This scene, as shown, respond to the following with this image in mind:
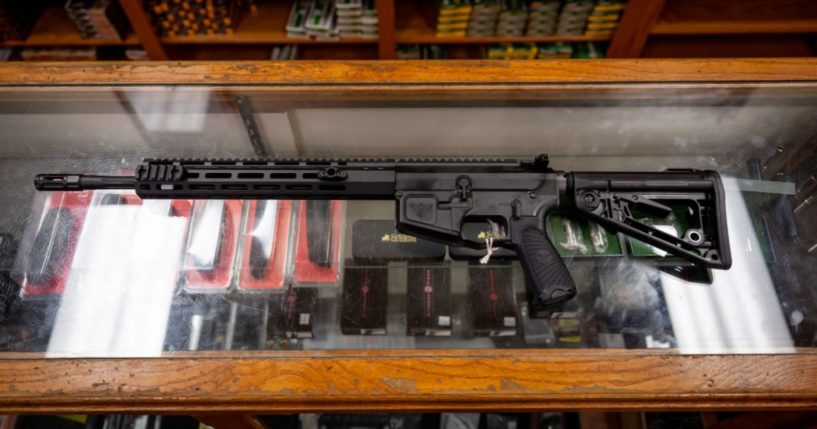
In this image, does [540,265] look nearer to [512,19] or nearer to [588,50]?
[512,19]

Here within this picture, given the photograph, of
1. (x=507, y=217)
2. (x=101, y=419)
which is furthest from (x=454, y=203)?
(x=101, y=419)

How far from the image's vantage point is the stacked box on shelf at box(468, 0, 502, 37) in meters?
1.98

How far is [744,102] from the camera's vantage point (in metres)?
1.33

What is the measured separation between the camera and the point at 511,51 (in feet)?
7.07

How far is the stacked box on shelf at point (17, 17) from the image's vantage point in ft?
6.50

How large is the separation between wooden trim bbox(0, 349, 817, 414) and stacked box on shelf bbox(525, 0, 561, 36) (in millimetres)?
1467

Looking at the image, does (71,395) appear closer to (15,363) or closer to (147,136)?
(15,363)

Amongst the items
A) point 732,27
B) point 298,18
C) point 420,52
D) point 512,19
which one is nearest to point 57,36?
point 298,18

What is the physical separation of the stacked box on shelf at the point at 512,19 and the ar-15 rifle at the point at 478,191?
1052mm

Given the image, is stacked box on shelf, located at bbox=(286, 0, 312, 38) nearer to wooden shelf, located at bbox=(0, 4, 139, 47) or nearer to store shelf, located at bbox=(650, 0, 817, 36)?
wooden shelf, located at bbox=(0, 4, 139, 47)

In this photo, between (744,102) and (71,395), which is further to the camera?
(744,102)

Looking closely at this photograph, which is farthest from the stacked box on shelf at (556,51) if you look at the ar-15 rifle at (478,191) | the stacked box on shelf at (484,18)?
the ar-15 rifle at (478,191)

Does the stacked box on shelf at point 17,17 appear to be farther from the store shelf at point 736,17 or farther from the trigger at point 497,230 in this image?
the store shelf at point 736,17

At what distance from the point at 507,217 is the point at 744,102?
2.35ft
